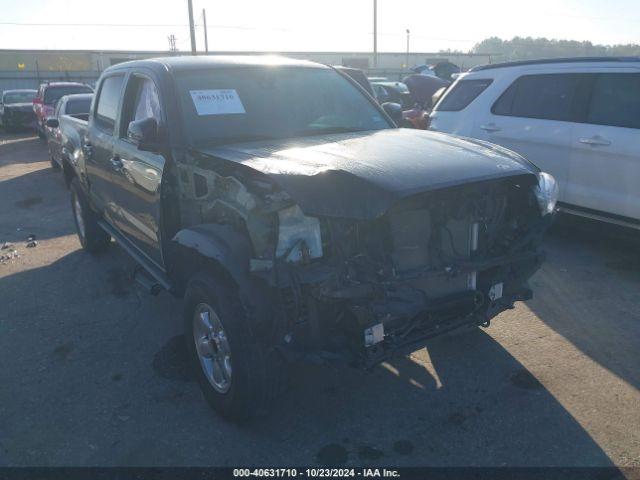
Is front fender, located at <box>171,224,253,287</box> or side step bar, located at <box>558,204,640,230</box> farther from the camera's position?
side step bar, located at <box>558,204,640,230</box>

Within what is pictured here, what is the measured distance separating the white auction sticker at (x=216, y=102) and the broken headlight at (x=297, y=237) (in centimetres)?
135

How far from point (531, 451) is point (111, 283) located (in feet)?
13.5

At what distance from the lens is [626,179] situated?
5.16 meters

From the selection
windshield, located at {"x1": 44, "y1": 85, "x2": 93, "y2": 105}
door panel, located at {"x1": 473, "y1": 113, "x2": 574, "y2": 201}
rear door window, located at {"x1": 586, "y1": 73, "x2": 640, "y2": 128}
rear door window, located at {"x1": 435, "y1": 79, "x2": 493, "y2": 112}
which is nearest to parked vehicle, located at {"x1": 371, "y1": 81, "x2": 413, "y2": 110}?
rear door window, located at {"x1": 435, "y1": 79, "x2": 493, "y2": 112}

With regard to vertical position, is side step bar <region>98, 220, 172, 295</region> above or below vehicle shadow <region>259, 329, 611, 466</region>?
above

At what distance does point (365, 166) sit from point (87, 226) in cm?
429

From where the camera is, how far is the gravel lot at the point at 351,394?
2.91 m

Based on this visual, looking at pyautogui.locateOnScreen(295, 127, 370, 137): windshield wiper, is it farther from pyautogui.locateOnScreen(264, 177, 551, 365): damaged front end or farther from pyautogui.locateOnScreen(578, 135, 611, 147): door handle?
pyautogui.locateOnScreen(578, 135, 611, 147): door handle

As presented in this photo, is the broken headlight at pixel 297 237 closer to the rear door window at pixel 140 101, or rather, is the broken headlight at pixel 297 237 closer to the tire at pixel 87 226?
the rear door window at pixel 140 101

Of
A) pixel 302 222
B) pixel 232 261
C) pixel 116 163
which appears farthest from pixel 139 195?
pixel 302 222

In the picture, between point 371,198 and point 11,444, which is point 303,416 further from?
point 11,444

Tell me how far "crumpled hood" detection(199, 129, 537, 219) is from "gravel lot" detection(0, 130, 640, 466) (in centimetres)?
97

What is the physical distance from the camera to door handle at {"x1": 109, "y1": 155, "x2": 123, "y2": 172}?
4.39 m

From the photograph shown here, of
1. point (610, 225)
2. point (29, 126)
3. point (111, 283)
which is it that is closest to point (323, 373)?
point (111, 283)
